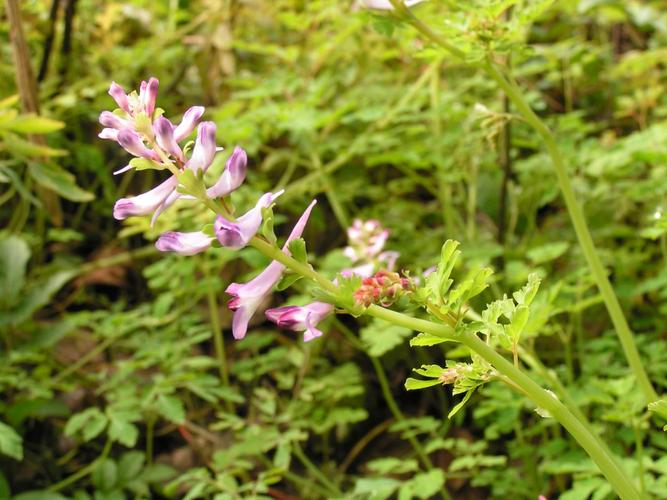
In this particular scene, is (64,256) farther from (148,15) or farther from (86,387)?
(148,15)

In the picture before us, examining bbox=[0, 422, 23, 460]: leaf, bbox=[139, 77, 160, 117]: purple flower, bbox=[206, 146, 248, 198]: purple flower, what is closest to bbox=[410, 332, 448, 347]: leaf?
bbox=[206, 146, 248, 198]: purple flower

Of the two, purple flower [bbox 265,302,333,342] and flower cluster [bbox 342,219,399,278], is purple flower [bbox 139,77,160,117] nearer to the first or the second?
purple flower [bbox 265,302,333,342]

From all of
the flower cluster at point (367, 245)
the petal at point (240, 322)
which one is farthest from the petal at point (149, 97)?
the flower cluster at point (367, 245)

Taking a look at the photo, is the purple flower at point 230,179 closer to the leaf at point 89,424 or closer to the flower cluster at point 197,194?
the flower cluster at point 197,194

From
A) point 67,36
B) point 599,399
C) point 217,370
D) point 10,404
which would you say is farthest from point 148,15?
point 599,399

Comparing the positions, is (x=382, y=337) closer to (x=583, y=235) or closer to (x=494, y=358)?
(x=583, y=235)

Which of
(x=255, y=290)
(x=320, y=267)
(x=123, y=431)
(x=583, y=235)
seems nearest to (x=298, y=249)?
(x=255, y=290)

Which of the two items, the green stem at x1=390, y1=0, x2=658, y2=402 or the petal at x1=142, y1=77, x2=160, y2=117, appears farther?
the green stem at x1=390, y1=0, x2=658, y2=402
